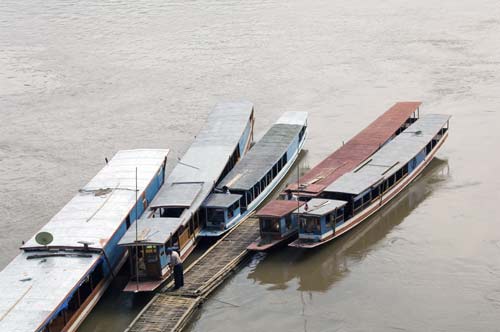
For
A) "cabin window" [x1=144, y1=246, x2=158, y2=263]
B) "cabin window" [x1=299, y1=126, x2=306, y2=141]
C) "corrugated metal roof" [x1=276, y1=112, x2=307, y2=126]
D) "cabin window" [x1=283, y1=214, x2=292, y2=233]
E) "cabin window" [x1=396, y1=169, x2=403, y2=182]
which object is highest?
"corrugated metal roof" [x1=276, y1=112, x2=307, y2=126]

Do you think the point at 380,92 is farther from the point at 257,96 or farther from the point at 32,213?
the point at 32,213

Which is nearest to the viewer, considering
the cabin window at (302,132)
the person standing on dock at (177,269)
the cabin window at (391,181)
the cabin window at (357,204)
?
the person standing on dock at (177,269)

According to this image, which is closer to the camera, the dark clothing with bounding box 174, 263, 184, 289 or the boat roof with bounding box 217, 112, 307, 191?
the dark clothing with bounding box 174, 263, 184, 289

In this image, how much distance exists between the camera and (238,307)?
2214 cm

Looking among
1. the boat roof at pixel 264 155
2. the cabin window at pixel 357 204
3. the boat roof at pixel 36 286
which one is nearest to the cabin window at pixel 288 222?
the boat roof at pixel 264 155

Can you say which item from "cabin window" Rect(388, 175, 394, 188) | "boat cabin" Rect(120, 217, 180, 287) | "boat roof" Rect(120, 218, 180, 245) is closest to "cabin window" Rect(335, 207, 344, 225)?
"cabin window" Rect(388, 175, 394, 188)

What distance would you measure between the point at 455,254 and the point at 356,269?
2.90 meters

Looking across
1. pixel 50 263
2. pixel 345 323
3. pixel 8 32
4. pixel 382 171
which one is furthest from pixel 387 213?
pixel 8 32

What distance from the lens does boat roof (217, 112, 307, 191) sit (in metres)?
26.9

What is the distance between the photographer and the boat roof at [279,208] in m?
24.5

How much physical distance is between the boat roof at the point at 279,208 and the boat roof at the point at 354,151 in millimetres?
889

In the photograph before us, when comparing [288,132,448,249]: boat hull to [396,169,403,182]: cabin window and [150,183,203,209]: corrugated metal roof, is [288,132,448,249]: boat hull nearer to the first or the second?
[396,169,403,182]: cabin window

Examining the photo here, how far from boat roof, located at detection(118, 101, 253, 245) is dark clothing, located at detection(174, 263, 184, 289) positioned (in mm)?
1445

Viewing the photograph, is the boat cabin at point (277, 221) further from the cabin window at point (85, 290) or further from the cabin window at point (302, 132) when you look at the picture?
the cabin window at point (302, 132)
